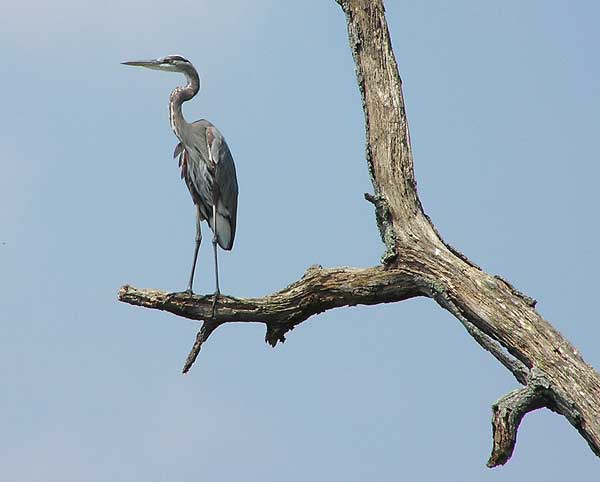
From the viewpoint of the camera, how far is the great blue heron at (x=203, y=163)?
891cm

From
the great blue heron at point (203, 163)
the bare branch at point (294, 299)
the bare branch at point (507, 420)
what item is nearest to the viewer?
the bare branch at point (507, 420)

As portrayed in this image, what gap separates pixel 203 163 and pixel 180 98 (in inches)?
20.6

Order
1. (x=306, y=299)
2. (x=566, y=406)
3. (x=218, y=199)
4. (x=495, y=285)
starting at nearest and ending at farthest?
(x=566, y=406) → (x=495, y=285) → (x=306, y=299) → (x=218, y=199)

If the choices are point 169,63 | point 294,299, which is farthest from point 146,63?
point 294,299

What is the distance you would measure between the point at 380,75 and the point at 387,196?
31.3 inches

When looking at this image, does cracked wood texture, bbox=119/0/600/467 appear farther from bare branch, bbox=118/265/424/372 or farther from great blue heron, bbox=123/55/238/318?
great blue heron, bbox=123/55/238/318

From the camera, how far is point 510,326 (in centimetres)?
704

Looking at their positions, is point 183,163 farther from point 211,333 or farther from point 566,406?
point 566,406

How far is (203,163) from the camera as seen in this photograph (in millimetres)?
8922

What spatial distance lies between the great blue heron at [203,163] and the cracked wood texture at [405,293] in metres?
1.12

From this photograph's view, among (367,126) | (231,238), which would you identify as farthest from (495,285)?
(231,238)

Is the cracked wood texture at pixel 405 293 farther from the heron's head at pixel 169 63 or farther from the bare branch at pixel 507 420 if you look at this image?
the heron's head at pixel 169 63

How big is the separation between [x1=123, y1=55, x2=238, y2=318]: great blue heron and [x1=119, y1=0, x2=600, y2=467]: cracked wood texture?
44.1 inches

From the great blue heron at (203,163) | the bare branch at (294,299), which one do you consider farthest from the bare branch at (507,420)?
the great blue heron at (203,163)
